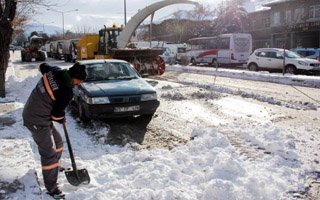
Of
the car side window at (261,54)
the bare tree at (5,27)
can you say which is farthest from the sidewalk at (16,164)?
the car side window at (261,54)

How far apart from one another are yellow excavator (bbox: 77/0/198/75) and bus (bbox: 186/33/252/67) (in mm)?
8749

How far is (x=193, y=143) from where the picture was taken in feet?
21.0

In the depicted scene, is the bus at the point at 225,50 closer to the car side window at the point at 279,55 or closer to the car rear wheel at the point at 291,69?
the car side window at the point at 279,55

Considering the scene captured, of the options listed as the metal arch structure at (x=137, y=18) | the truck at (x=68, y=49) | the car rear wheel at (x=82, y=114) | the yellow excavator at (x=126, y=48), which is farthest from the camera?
the truck at (x=68, y=49)

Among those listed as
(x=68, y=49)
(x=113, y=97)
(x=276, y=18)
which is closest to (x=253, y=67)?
(x=113, y=97)

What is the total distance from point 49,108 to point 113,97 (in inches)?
139

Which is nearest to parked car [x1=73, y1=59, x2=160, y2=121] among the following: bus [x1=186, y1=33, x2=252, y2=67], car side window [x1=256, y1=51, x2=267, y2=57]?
car side window [x1=256, y1=51, x2=267, y2=57]

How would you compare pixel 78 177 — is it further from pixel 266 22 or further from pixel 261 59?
pixel 266 22

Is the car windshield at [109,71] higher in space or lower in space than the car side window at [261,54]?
lower

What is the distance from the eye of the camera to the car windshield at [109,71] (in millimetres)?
9203

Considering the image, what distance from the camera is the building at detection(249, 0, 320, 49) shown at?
4131 centimetres

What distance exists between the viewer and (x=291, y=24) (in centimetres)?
4269

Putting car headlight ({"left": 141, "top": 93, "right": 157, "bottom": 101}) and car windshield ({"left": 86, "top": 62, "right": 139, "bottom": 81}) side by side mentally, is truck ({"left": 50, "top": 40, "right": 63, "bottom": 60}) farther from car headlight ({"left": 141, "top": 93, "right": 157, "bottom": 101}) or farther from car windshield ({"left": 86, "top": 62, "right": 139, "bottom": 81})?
car headlight ({"left": 141, "top": 93, "right": 157, "bottom": 101})

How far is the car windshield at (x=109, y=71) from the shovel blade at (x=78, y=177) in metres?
4.48
